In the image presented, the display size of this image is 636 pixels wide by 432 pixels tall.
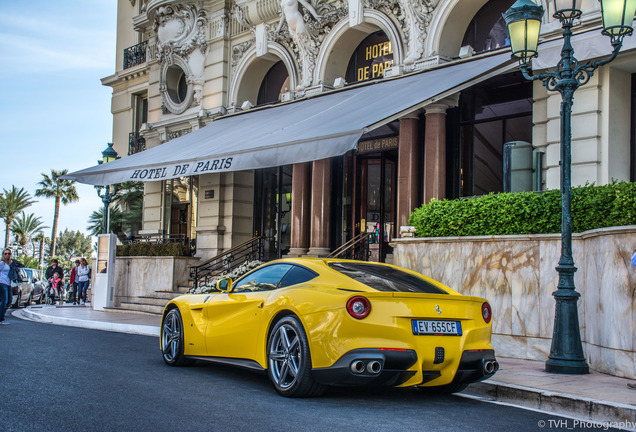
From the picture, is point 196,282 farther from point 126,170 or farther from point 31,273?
point 31,273

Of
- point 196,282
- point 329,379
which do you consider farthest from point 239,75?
A: point 329,379

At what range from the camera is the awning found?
11.8m

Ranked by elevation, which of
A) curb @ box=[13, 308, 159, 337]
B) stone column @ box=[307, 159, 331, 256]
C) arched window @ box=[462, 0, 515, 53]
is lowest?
curb @ box=[13, 308, 159, 337]

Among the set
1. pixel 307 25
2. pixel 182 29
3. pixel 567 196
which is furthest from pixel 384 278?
pixel 182 29

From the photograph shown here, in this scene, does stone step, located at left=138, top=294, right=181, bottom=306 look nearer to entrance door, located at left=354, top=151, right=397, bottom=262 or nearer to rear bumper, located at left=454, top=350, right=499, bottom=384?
entrance door, located at left=354, top=151, right=397, bottom=262

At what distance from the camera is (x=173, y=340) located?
8273 millimetres

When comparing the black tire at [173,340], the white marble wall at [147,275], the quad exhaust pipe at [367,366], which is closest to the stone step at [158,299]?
the white marble wall at [147,275]

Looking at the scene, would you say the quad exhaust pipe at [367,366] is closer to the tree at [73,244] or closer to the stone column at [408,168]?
the stone column at [408,168]

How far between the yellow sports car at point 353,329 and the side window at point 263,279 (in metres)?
0.01

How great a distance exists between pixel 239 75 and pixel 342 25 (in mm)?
4456

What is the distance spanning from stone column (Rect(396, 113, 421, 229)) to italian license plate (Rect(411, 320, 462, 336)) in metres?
8.59

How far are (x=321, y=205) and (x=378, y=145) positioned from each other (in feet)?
6.93

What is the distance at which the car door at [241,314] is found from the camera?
6.89 metres

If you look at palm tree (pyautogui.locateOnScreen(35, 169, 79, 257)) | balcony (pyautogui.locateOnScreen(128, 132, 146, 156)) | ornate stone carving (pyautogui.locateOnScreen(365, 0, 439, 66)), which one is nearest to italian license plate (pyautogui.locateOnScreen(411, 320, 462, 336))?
ornate stone carving (pyautogui.locateOnScreen(365, 0, 439, 66))
